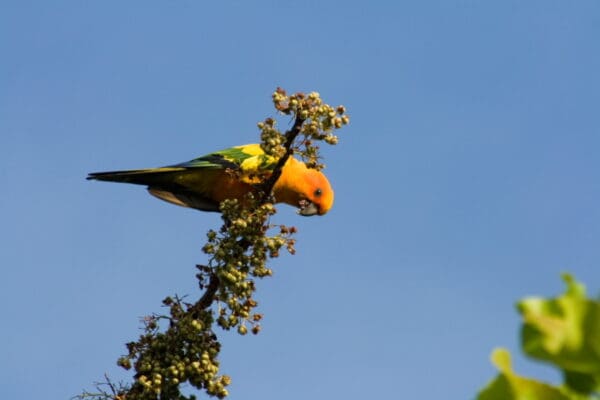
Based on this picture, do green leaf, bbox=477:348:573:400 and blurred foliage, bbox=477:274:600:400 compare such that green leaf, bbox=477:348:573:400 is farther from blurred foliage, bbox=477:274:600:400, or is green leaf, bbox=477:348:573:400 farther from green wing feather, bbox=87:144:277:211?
green wing feather, bbox=87:144:277:211

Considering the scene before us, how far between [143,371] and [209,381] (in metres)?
0.40

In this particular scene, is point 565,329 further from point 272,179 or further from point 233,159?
point 233,159

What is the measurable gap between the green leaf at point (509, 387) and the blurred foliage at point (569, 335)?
0.04 metres

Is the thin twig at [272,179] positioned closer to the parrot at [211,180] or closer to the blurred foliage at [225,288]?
the blurred foliage at [225,288]

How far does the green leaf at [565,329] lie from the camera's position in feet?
2.31

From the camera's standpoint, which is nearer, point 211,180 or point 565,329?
point 565,329

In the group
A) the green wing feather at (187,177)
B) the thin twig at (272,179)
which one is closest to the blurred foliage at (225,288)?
the thin twig at (272,179)

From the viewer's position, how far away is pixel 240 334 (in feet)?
18.0

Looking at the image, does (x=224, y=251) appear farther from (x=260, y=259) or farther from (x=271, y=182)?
(x=271, y=182)

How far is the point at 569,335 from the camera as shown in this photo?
71cm

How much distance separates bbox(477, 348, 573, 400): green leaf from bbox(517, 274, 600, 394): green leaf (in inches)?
2.8

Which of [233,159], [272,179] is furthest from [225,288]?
[233,159]

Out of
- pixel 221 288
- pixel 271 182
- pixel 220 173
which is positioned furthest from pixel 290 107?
pixel 220 173

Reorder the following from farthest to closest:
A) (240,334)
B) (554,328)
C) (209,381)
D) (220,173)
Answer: (220,173)
(240,334)
(209,381)
(554,328)
